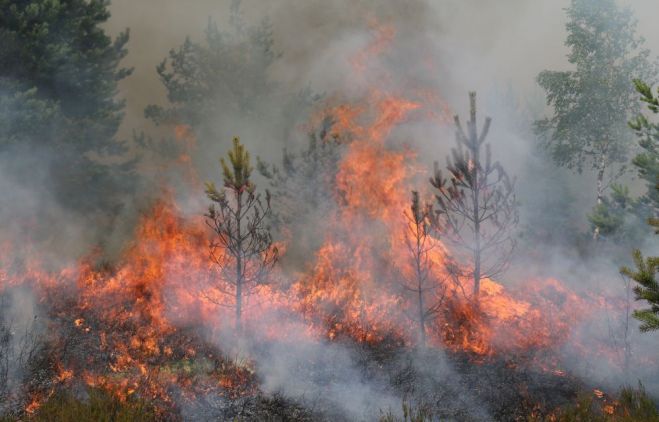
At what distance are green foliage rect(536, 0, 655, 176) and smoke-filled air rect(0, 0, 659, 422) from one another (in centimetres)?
10

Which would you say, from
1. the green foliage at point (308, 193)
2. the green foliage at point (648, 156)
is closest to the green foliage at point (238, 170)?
the green foliage at point (308, 193)

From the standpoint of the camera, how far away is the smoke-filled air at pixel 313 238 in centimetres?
1123

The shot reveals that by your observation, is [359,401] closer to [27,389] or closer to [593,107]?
[27,389]

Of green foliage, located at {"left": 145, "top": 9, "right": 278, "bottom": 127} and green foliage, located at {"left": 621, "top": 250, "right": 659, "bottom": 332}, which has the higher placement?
green foliage, located at {"left": 145, "top": 9, "right": 278, "bottom": 127}

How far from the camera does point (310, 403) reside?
10805mm

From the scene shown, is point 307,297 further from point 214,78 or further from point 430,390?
point 214,78

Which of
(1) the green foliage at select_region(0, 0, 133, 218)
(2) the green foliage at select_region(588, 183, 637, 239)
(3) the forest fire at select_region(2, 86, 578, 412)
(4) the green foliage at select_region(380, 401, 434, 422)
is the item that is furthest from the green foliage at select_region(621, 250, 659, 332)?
(1) the green foliage at select_region(0, 0, 133, 218)

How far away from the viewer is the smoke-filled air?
36.9 feet

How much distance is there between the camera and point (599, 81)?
2095 centimetres

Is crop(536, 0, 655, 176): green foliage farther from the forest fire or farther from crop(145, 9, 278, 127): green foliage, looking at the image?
crop(145, 9, 278, 127): green foliage

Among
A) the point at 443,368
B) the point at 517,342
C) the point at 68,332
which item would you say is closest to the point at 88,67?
the point at 68,332

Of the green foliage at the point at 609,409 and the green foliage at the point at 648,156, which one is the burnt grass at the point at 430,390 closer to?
the green foliage at the point at 609,409

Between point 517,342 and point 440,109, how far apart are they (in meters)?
9.25

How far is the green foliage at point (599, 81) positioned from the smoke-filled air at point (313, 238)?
103mm
